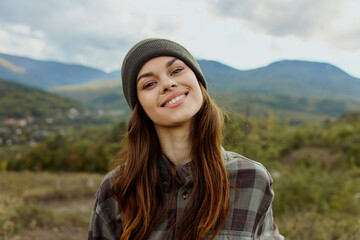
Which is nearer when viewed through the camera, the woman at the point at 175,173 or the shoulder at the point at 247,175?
the woman at the point at 175,173

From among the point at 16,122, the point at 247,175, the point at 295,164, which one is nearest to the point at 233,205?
the point at 247,175

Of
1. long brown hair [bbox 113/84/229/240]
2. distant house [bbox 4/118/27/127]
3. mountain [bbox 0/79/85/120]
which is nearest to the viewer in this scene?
long brown hair [bbox 113/84/229/240]

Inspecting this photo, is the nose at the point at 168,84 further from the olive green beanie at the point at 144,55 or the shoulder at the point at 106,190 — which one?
the shoulder at the point at 106,190

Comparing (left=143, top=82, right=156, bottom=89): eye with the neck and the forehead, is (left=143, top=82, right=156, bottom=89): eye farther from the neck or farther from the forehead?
the neck

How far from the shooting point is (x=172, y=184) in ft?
4.64

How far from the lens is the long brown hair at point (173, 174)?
132 centimetres

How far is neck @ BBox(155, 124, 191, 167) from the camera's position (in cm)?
147

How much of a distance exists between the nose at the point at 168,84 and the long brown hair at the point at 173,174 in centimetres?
26

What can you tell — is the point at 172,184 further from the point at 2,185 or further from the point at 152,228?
the point at 2,185

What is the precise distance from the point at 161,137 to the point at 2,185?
8290mm

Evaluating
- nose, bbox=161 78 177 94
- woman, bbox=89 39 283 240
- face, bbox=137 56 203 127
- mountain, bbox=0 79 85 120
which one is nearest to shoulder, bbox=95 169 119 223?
woman, bbox=89 39 283 240

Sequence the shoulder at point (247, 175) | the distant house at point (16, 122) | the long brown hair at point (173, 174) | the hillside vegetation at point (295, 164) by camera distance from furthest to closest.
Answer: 1. the distant house at point (16, 122)
2. the hillside vegetation at point (295, 164)
3. the shoulder at point (247, 175)
4. the long brown hair at point (173, 174)

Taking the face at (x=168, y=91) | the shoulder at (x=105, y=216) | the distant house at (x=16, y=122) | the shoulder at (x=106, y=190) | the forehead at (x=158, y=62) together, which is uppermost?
the forehead at (x=158, y=62)

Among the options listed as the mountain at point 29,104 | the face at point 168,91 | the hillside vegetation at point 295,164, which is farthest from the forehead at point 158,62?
the mountain at point 29,104
